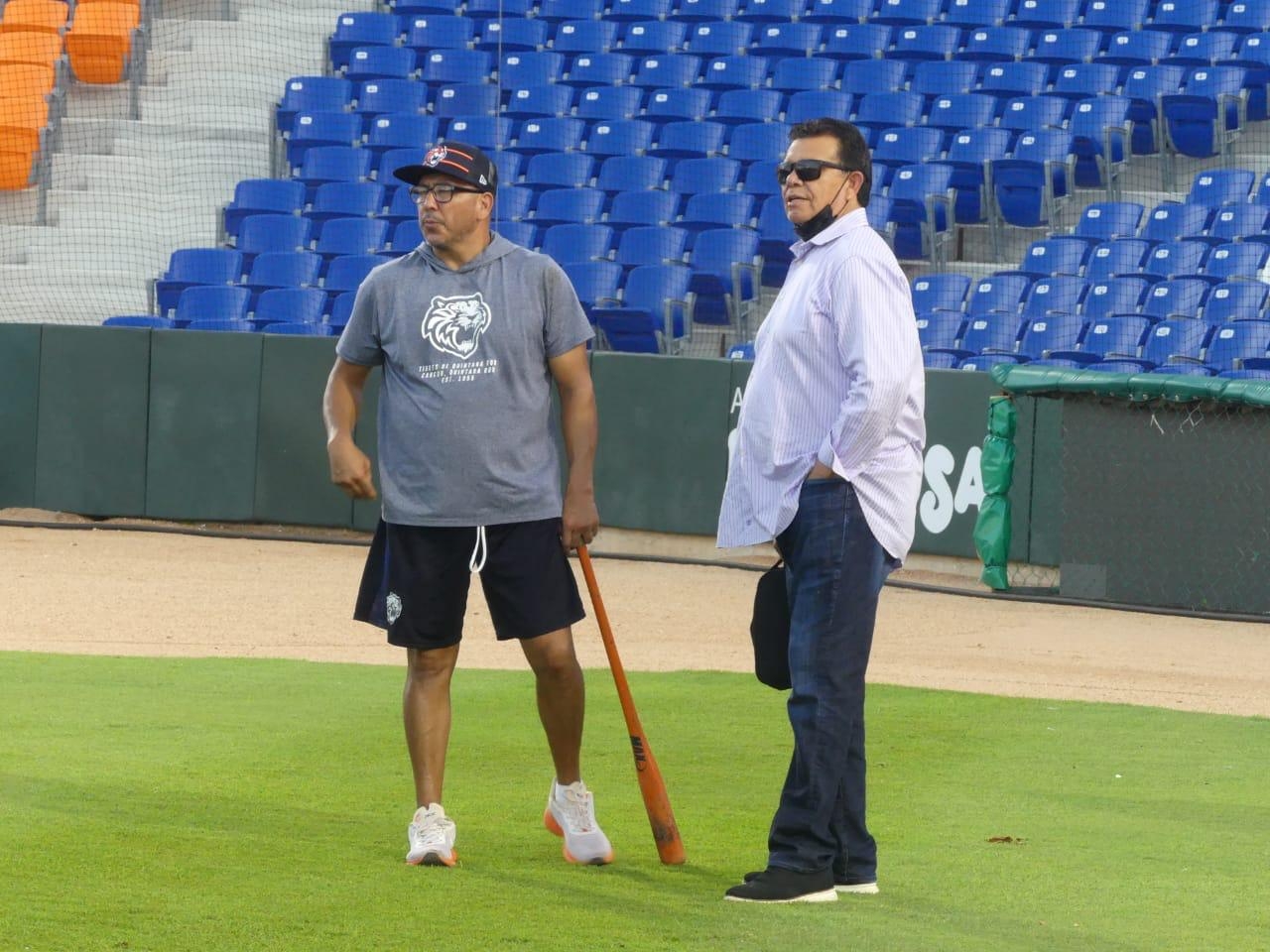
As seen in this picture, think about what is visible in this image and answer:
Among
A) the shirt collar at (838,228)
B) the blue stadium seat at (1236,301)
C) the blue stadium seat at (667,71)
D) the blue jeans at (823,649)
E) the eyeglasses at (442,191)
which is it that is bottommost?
the blue jeans at (823,649)

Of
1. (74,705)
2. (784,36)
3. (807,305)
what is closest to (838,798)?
(807,305)

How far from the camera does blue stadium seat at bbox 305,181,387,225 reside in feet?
59.1

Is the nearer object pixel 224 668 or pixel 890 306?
pixel 890 306

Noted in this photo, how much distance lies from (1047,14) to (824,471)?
16152 millimetres

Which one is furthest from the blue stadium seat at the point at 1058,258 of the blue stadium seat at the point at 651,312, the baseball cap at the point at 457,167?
the baseball cap at the point at 457,167

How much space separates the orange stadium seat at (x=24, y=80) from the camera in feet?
66.4

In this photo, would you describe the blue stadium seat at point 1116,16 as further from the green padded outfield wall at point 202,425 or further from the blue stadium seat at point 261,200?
the green padded outfield wall at point 202,425

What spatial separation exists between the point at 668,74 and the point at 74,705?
43.7ft

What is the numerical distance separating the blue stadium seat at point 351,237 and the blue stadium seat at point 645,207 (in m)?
2.02

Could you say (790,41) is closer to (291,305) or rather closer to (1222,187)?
(1222,187)

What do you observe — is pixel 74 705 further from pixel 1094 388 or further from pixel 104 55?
pixel 104 55

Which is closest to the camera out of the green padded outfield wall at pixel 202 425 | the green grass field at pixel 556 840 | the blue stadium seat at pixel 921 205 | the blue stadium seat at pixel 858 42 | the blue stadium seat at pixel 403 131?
the green grass field at pixel 556 840

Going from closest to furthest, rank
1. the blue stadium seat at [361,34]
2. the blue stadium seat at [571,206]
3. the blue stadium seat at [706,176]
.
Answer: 1. the blue stadium seat at [571,206]
2. the blue stadium seat at [706,176]
3. the blue stadium seat at [361,34]

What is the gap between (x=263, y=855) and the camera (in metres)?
5.07
